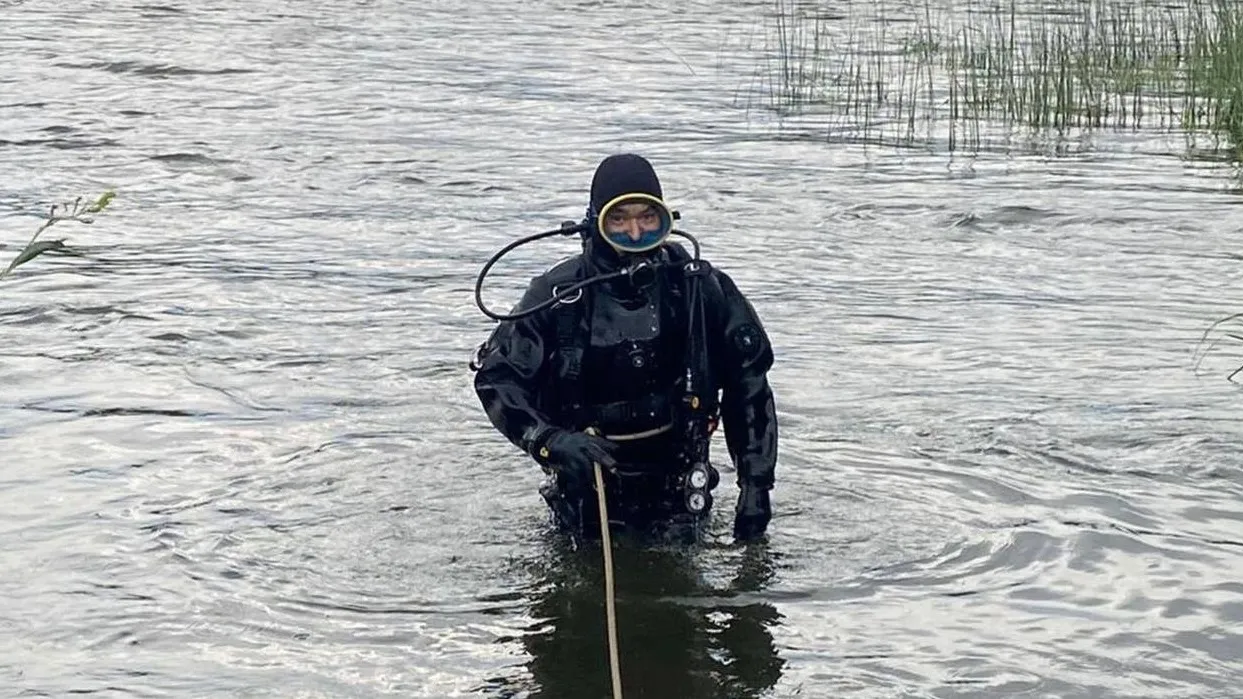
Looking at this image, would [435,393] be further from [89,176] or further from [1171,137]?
[1171,137]

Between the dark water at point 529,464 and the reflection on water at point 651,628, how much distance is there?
0.02 meters

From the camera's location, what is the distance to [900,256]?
11812 mm

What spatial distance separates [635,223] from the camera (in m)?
6.04

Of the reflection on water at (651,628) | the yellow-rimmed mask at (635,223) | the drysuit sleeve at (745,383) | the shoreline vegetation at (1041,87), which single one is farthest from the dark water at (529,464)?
the yellow-rimmed mask at (635,223)

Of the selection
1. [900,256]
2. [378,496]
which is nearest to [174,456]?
[378,496]

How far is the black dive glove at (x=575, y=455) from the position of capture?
5.91 m

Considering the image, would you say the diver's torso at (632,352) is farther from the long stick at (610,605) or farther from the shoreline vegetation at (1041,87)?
the shoreline vegetation at (1041,87)

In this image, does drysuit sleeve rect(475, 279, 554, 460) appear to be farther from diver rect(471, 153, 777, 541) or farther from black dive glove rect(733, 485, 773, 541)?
black dive glove rect(733, 485, 773, 541)

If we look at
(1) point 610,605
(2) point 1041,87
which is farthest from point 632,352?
(2) point 1041,87

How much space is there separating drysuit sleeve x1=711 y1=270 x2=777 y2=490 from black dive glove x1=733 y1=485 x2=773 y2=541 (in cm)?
2

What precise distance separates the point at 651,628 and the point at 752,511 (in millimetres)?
568

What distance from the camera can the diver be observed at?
6043mm

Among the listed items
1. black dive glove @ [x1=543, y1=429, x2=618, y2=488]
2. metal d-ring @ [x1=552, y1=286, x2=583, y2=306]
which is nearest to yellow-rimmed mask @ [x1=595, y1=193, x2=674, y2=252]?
metal d-ring @ [x1=552, y1=286, x2=583, y2=306]

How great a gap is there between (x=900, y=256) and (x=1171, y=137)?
487 centimetres
